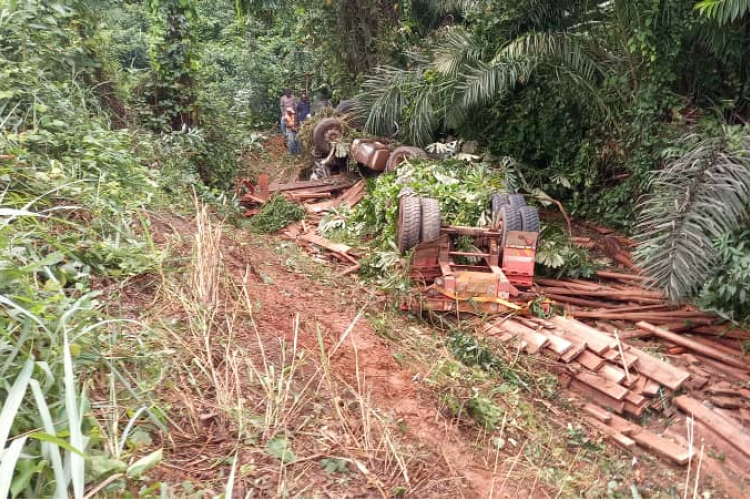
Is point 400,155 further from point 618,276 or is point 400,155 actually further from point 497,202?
point 618,276

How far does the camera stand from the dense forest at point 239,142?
2.16 metres

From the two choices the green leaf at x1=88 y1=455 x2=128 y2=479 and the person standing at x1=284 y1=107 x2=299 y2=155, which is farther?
the person standing at x1=284 y1=107 x2=299 y2=155

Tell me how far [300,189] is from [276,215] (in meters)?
1.34

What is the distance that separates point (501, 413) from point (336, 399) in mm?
1683

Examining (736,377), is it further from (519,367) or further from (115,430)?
(115,430)

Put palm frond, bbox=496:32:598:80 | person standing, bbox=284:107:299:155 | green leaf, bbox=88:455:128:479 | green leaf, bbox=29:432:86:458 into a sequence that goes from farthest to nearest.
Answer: person standing, bbox=284:107:299:155
palm frond, bbox=496:32:598:80
green leaf, bbox=88:455:128:479
green leaf, bbox=29:432:86:458

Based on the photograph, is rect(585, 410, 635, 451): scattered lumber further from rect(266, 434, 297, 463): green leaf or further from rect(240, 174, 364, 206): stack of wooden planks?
rect(240, 174, 364, 206): stack of wooden planks

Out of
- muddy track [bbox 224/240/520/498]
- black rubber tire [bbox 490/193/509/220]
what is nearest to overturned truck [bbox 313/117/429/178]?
black rubber tire [bbox 490/193/509/220]

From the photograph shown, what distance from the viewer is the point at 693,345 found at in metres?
5.14

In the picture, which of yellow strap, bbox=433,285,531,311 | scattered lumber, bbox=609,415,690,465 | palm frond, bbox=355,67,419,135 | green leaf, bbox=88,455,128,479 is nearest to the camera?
green leaf, bbox=88,455,128,479

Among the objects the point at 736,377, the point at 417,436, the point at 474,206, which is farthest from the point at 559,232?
the point at 417,436

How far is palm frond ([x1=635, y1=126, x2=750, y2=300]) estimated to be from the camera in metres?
5.02

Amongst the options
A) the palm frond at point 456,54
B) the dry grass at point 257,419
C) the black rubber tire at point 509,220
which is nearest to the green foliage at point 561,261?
the black rubber tire at point 509,220

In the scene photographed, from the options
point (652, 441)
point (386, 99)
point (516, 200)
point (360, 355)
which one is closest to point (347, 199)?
point (386, 99)
